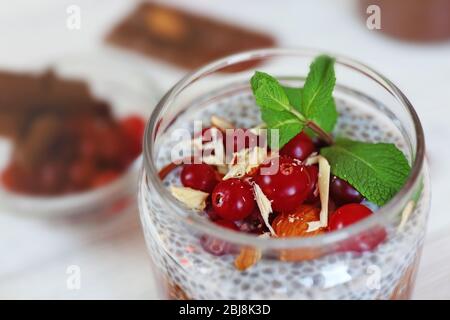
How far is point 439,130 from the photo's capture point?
2.67ft

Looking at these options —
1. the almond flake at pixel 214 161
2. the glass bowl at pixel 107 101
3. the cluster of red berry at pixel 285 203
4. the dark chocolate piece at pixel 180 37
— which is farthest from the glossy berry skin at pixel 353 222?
the dark chocolate piece at pixel 180 37

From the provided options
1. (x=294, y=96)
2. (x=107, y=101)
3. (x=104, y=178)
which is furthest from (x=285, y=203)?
(x=107, y=101)

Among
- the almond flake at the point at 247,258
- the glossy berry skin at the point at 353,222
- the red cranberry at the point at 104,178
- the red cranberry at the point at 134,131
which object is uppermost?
the glossy berry skin at the point at 353,222

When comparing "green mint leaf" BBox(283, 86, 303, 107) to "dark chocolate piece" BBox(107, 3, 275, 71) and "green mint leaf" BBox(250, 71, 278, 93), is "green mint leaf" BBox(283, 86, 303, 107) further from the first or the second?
"dark chocolate piece" BBox(107, 3, 275, 71)

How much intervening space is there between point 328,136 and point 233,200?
115 mm

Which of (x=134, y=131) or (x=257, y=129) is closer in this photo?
(x=257, y=129)

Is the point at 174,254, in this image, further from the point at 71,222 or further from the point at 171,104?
the point at 71,222

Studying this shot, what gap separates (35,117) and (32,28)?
0.21 m

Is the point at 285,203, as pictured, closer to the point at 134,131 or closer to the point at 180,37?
the point at 134,131

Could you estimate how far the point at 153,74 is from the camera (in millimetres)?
933

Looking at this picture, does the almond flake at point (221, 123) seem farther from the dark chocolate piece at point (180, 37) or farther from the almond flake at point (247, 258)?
the dark chocolate piece at point (180, 37)

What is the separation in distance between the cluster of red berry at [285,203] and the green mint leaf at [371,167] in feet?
0.03

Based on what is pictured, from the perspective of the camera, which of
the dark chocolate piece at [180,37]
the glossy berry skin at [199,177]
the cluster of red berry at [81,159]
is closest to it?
the glossy berry skin at [199,177]

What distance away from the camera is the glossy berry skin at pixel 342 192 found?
0.55 m
